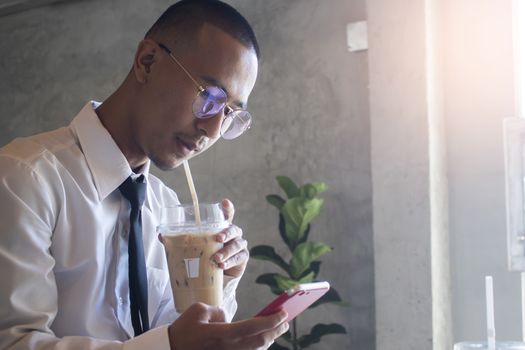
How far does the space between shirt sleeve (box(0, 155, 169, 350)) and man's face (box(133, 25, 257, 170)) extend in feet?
0.99

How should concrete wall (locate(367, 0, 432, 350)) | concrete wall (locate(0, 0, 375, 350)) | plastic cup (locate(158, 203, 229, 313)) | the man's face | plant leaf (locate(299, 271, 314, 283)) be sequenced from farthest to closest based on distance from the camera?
concrete wall (locate(0, 0, 375, 350)) → plant leaf (locate(299, 271, 314, 283)) → concrete wall (locate(367, 0, 432, 350)) → the man's face → plastic cup (locate(158, 203, 229, 313))

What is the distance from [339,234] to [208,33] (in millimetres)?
2709

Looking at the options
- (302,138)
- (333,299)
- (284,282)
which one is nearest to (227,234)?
(284,282)

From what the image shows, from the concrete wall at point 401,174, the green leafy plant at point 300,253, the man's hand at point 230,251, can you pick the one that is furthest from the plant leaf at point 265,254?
the man's hand at point 230,251

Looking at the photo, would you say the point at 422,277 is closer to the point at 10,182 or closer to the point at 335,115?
the point at 335,115

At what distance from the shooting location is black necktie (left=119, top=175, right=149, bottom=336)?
151cm

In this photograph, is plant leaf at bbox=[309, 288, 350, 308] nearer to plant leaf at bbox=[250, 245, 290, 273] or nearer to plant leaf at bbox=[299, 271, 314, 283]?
plant leaf at bbox=[299, 271, 314, 283]

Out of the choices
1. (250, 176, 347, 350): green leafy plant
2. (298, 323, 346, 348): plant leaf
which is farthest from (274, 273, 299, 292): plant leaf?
(298, 323, 346, 348): plant leaf

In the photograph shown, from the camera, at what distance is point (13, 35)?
19.0ft

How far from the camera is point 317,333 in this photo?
3.86 meters

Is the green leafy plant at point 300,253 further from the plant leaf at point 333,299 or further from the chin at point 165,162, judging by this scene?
the chin at point 165,162

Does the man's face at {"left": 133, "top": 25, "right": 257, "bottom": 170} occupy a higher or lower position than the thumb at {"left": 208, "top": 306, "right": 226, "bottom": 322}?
higher

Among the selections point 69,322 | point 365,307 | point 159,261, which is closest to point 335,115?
point 365,307

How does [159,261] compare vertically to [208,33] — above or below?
below
